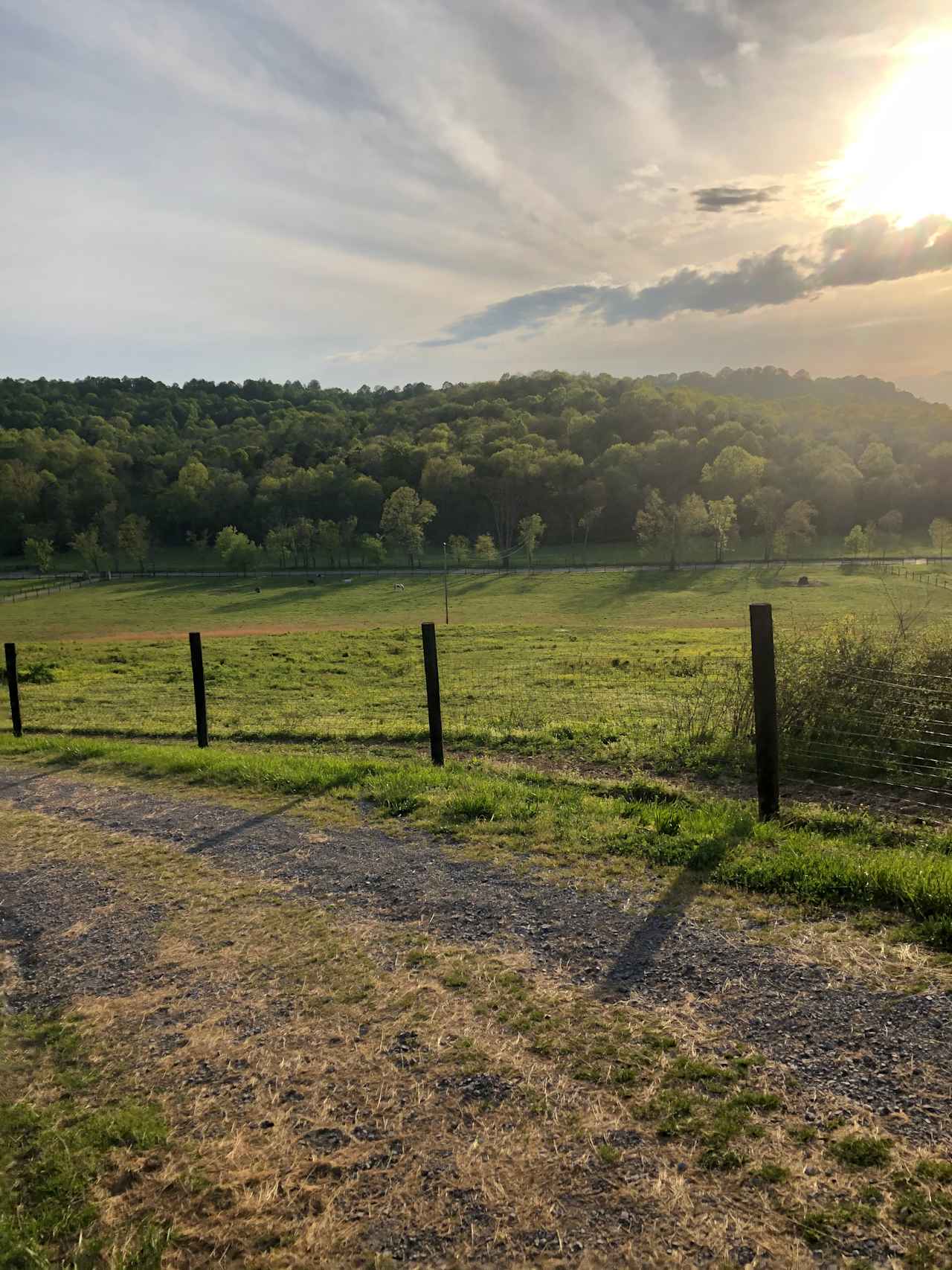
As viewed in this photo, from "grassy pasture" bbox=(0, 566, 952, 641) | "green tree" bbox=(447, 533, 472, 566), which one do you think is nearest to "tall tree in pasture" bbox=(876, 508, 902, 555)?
"grassy pasture" bbox=(0, 566, 952, 641)

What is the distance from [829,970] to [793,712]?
4897 mm

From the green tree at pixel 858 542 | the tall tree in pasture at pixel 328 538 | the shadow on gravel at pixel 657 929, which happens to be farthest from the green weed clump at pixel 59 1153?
the tall tree in pasture at pixel 328 538

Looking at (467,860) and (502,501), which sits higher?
(502,501)

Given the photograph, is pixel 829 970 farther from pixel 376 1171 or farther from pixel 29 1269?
pixel 29 1269

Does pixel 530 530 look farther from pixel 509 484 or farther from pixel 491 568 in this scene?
pixel 509 484

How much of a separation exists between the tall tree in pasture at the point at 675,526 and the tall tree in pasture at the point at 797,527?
37.0 feet

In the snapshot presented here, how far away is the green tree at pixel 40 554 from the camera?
99.6 meters

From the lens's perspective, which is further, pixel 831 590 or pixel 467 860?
pixel 831 590

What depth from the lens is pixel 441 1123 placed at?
334 centimetres

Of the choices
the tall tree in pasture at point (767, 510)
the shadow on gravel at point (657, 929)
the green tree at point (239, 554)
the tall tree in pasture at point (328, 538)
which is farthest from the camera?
the tall tree in pasture at point (328, 538)

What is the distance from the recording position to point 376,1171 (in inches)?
122

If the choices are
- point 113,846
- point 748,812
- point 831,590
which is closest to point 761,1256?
point 748,812

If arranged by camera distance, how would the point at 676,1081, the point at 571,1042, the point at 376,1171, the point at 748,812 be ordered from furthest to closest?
the point at 748,812 < the point at 571,1042 < the point at 676,1081 < the point at 376,1171

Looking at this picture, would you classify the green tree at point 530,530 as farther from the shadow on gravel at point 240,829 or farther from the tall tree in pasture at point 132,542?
the shadow on gravel at point 240,829
